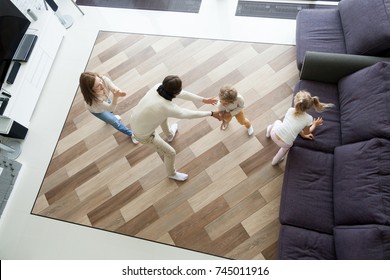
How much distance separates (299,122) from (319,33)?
4.13 feet

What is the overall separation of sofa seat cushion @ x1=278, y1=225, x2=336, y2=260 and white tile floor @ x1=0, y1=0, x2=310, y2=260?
2.34 feet

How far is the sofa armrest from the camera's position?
107 inches

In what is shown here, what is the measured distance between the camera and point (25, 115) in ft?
11.3

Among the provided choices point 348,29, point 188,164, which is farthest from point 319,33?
point 188,164

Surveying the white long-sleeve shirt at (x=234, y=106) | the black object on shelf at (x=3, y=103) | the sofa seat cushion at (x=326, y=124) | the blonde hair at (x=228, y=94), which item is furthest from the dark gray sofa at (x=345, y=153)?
the black object on shelf at (x=3, y=103)

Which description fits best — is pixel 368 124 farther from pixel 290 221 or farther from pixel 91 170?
pixel 91 170

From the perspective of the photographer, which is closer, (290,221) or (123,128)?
(290,221)

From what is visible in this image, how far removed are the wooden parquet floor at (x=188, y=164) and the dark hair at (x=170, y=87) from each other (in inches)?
45.2

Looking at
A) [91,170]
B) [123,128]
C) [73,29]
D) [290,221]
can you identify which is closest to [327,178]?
[290,221]

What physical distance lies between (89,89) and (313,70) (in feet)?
6.67

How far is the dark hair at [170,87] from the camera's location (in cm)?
204

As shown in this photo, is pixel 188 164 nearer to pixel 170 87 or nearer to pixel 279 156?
pixel 279 156

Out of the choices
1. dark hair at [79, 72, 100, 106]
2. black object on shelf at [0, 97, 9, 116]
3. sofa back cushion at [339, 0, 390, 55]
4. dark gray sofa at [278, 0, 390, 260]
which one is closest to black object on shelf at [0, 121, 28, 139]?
black object on shelf at [0, 97, 9, 116]

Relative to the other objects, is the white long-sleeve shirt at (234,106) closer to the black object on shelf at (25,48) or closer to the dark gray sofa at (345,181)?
the dark gray sofa at (345,181)
